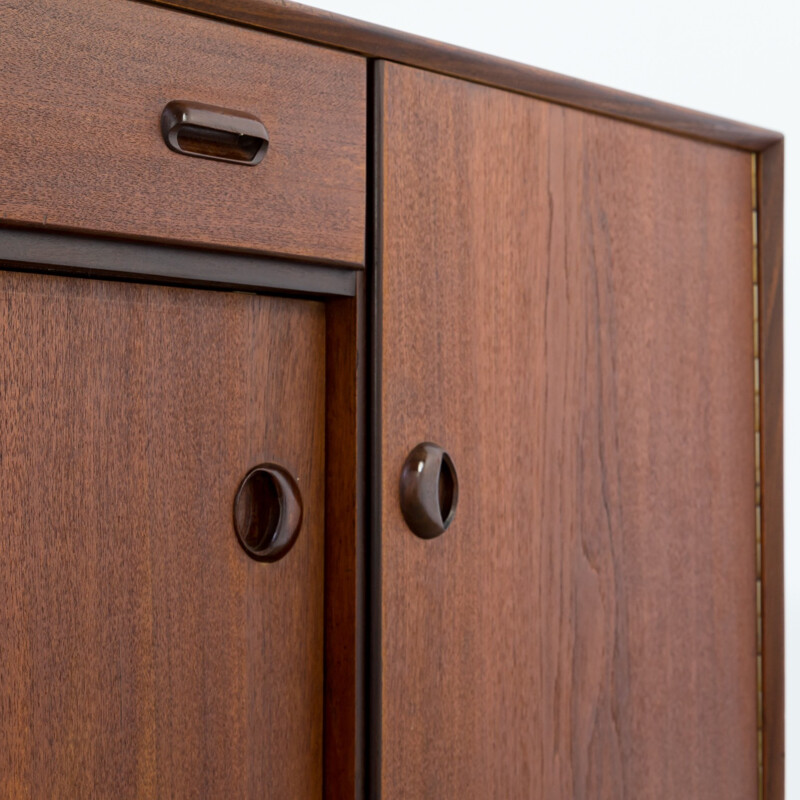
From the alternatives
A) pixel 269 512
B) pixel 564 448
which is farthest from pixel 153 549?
pixel 564 448

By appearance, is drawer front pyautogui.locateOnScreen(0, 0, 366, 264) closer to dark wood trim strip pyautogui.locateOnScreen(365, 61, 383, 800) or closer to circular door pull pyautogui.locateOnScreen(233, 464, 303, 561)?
dark wood trim strip pyautogui.locateOnScreen(365, 61, 383, 800)

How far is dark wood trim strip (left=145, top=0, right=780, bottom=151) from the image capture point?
0.66 m

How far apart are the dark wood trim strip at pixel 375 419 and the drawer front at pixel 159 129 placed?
0.04 ft

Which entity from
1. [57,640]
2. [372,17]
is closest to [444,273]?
[57,640]

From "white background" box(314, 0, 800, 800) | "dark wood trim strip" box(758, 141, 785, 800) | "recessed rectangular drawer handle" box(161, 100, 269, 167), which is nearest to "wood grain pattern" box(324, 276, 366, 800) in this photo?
"recessed rectangular drawer handle" box(161, 100, 269, 167)

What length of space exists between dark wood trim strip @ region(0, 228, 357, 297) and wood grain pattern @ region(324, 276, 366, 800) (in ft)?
0.12

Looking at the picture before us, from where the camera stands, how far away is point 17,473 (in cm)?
61

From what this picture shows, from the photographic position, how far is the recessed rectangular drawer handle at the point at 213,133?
0.63 meters

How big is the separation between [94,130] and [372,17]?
67 centimetres

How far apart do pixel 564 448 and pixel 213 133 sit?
0.38 meters

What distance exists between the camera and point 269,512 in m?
0.71

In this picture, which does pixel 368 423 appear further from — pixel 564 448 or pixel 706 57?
pixel 706 57

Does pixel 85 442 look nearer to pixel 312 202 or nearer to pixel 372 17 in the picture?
pixel 312 202

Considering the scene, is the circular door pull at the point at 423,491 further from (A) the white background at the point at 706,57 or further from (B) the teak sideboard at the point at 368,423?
(A) the white background at the point at 706,57
